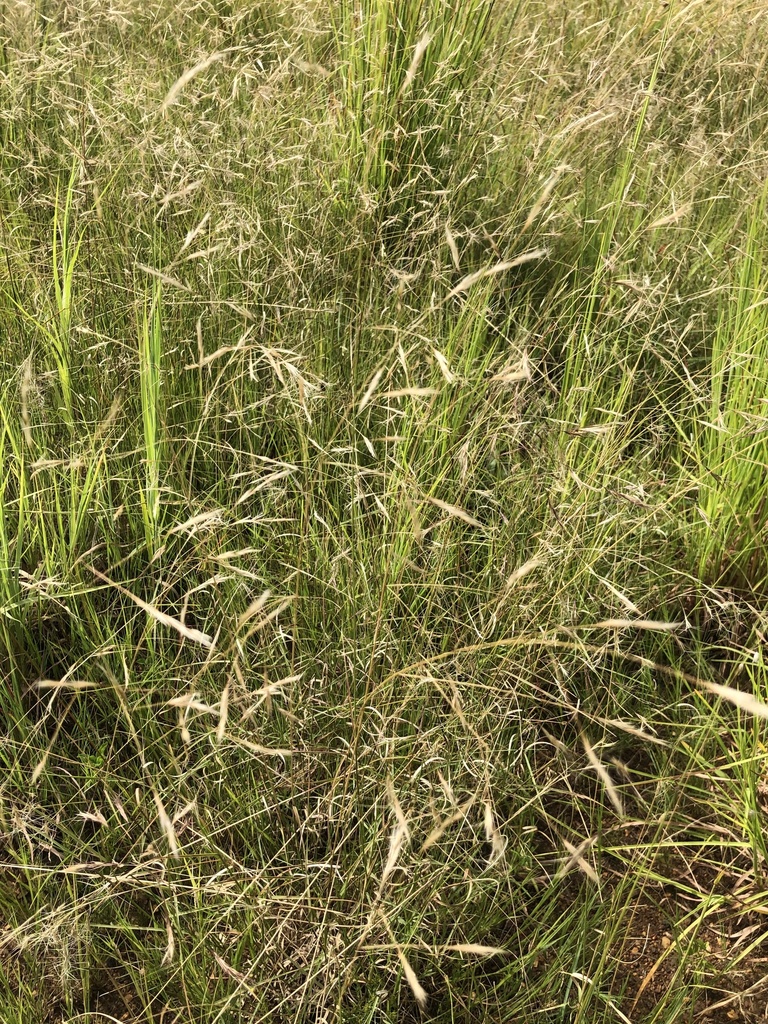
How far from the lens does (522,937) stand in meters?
1.08

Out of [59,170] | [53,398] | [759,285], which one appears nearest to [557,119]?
[759,285]

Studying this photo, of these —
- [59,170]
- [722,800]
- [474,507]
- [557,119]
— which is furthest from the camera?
[557,119]

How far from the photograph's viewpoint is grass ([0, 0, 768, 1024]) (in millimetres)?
973

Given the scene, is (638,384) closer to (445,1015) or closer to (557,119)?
(557,119)

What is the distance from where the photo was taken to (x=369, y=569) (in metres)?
1.20

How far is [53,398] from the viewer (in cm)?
143

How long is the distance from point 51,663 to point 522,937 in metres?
0.78

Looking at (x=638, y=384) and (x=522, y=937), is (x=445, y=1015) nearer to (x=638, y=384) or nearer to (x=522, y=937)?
(x=522, y=937)

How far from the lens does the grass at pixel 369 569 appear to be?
973 millimetres

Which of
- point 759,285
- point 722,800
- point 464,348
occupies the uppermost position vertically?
point 759,285

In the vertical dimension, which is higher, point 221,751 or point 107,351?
point 107,351

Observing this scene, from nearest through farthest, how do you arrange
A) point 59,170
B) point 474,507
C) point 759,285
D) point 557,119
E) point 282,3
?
1. point 474,507
2. point 759,285
3. point 59,170
4. point 557,119
5. point 282,3

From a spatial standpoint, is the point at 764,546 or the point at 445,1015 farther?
the point at 764,546

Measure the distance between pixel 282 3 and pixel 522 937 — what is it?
7.84 ft
